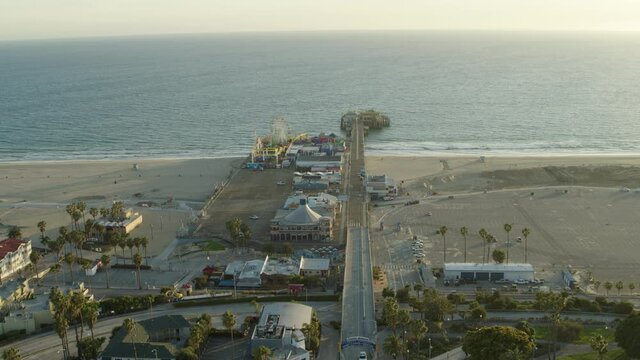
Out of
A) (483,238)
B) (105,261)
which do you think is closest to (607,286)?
(483,238)

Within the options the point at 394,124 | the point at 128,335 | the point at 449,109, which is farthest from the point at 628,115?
the point at 128,335

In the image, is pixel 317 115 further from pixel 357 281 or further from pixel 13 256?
pixel 357 281

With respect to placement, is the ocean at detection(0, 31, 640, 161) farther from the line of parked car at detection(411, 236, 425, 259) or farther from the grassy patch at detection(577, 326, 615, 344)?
the grassy patch at detection(577, 326, 615, 344)

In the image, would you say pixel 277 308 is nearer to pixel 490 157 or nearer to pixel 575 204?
pixel 575 204

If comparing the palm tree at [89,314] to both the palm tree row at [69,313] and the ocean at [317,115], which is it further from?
the ocean at [317,115]

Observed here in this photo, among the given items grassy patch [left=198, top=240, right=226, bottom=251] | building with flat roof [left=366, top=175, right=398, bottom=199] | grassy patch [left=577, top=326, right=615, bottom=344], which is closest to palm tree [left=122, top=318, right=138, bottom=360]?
grassy patch [left=198, top=240, right=226, bottom=251]
